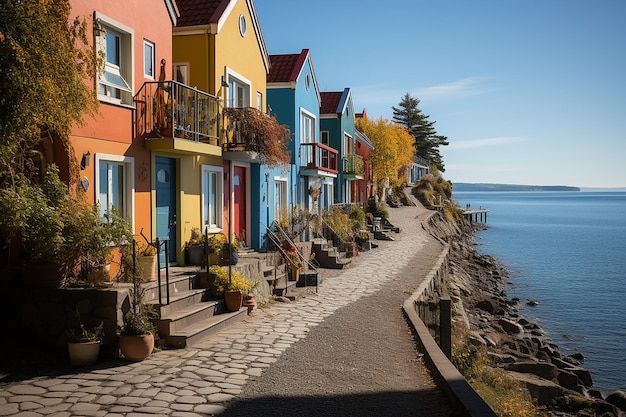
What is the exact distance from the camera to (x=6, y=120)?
7.68m

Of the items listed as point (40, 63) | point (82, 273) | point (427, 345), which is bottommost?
point (427, 345)

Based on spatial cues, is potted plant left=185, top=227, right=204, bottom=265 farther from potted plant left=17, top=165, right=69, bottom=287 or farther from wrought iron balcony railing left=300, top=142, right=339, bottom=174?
wrought iron balcony railing left=300, top=142, right=339, bottom=174

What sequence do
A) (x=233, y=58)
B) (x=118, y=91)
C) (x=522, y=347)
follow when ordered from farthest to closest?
1. (x=522, y=347)
2. (x=233, y=58)
3. (x=118, y=91)

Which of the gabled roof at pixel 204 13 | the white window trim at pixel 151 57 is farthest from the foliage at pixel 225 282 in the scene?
the gabled roof at pixel 204 13

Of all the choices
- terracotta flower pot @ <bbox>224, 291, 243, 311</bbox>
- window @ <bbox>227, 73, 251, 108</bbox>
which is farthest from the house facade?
window @ <bbox>227, 73, 251, 108</bbox>

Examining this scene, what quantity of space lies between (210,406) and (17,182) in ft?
17.6

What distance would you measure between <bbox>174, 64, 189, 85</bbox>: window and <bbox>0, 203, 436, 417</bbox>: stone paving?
742 centimetres

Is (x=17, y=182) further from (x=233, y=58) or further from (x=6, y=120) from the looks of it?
(x=233, y=58)

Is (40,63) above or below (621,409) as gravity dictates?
above

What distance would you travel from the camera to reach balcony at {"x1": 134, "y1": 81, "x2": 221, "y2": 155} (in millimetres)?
13641

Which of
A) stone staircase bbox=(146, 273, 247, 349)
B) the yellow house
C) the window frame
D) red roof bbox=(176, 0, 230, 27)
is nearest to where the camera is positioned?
stone staircase bbox=(146, 273, 247, 349)

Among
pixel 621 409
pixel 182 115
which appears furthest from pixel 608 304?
pixel 182 115

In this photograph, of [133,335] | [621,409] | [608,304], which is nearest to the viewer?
[133,335]

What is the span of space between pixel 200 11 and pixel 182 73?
6.69 ft
